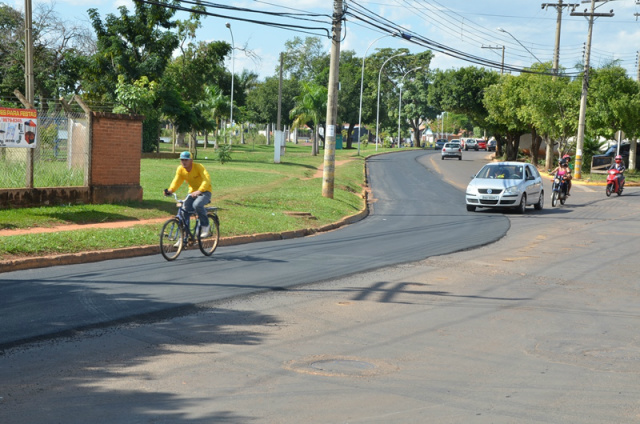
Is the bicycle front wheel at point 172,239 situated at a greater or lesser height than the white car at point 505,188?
lesser

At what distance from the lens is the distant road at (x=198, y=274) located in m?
8.18

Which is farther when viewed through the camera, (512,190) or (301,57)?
(301,57)

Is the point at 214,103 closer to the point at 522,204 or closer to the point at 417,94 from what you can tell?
the point at 417,94

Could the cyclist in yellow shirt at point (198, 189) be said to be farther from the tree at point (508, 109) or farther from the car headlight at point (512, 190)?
the tree at point (508, 109)

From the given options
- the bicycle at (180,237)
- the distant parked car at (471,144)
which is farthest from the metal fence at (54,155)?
the distant parked car at (471,144)

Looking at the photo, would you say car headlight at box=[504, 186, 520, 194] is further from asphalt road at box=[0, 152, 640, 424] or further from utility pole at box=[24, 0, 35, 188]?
utility pole at box=[24, 0, 35, 188]

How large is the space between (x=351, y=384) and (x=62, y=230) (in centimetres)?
978

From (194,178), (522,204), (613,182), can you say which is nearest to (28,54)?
(194,178)

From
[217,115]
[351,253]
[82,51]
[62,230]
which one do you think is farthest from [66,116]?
[217,115]

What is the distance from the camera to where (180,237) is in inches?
501

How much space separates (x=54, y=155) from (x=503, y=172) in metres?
15.0

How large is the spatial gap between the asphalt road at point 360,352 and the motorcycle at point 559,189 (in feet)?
46.4

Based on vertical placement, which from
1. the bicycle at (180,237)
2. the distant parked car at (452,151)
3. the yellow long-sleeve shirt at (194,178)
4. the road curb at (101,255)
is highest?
the distant parked car at (452,151)

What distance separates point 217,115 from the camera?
69688 millimetres
